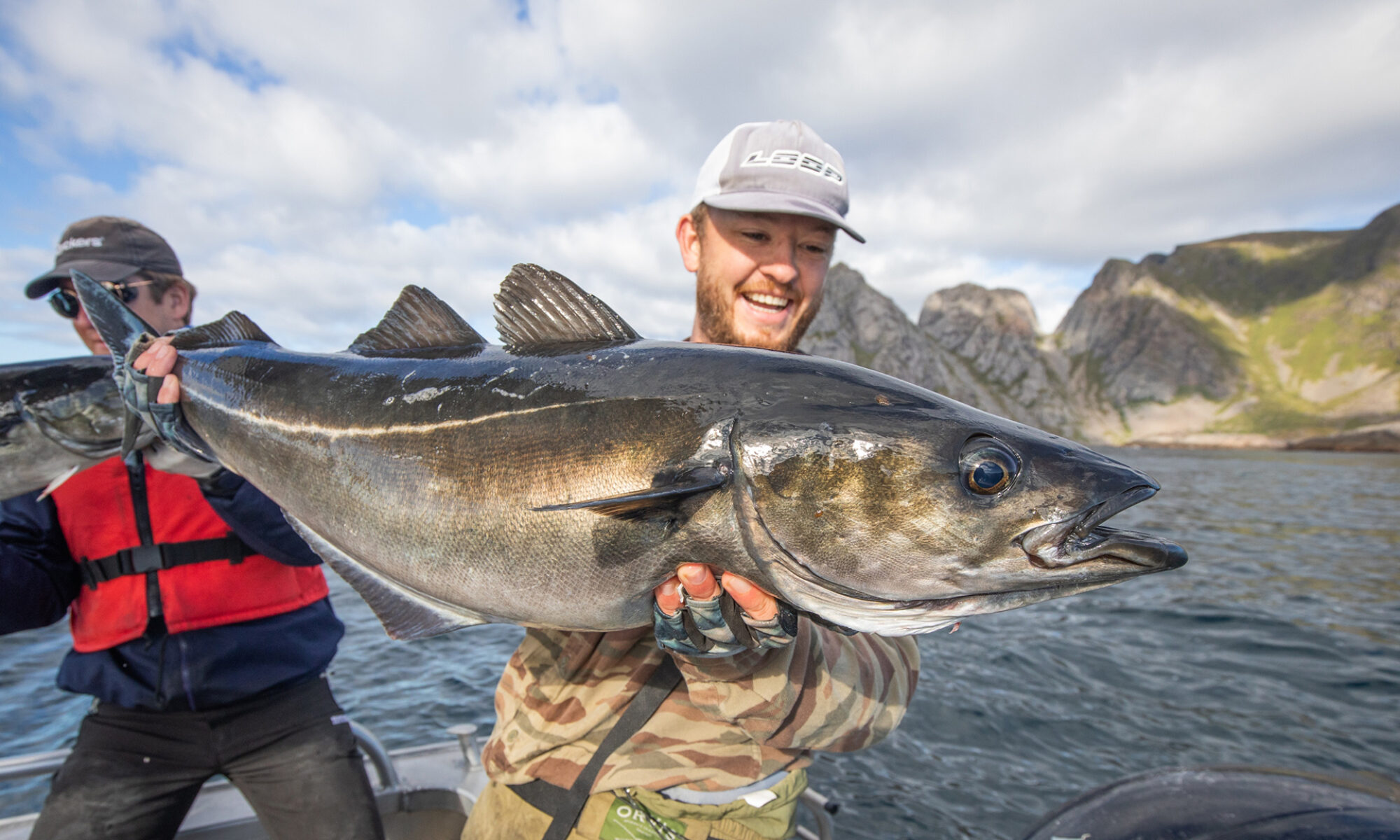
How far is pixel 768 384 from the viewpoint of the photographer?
2.22 meters

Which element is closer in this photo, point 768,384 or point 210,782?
point 768,384

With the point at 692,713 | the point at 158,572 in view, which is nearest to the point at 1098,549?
the point at 692,713

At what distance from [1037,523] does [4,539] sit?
206 inches

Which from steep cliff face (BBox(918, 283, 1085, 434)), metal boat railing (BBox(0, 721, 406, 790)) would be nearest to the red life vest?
metal boat railing (BBox(0, 721, 406, 790))

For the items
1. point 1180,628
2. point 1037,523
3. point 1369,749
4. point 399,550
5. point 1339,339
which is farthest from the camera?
point 1339,339

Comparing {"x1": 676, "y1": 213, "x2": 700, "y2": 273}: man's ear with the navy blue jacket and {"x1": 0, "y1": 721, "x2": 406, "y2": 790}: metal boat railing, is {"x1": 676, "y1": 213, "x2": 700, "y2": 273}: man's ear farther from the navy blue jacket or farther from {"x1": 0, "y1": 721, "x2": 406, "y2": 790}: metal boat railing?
{"x1": 0, "y1": 721, "x2": 406, "y2": 790}: metal boat railing

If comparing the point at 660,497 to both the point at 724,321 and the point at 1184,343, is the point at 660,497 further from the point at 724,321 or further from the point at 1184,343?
the point at 1184,343

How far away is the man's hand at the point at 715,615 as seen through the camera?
7.03 ft

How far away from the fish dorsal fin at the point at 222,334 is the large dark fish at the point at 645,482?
64cm

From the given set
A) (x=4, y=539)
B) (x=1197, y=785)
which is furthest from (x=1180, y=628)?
(x=4, y=539)

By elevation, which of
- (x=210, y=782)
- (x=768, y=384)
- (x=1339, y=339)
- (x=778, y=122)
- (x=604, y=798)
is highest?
(x=1339, y=339)

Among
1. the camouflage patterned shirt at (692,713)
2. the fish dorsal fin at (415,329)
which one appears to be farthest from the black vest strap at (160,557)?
the camouflage patterned shirt at (692,713)

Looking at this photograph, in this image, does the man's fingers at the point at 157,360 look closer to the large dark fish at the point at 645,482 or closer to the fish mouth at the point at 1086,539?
the large dark fish at the point at 645,482

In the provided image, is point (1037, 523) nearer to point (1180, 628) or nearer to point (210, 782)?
point (210, 782)
